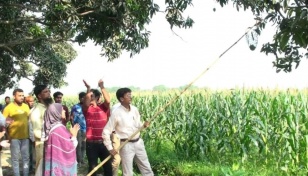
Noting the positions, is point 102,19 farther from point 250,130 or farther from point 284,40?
point 284,40

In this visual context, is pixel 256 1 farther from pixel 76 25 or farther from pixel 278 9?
pixel 278 9

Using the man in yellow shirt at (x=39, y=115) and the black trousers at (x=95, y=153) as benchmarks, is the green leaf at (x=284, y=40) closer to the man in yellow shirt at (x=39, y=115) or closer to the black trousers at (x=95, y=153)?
the man in yellow shirt at (x=39, y=115)

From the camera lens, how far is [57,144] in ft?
21.2

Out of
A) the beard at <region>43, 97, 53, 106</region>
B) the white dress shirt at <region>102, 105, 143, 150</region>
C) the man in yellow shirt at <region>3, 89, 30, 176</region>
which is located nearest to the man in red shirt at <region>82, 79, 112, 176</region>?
the white dress shirt at <region>102, 105, 143, 150</region>

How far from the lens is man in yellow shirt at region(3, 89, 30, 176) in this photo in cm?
905

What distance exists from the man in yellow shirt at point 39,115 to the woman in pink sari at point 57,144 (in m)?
0.44

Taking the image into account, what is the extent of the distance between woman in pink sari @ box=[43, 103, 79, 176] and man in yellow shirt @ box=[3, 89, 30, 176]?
2.61m

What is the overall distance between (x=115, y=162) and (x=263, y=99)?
4514 mm

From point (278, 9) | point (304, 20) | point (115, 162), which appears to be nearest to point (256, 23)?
point (278, 9)

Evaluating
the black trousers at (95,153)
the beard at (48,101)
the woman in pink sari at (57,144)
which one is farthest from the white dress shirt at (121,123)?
the black trousers at (95,153)

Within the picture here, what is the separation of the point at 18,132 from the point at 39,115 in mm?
1234

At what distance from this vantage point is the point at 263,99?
1101 centimetres

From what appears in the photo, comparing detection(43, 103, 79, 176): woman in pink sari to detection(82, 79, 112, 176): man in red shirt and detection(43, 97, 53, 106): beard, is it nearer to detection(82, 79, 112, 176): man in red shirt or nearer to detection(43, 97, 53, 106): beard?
detection(43, 97, 53, 106): beard

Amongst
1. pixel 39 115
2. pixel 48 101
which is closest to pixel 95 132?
pixel 39 115
